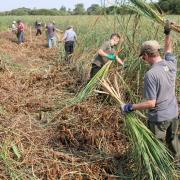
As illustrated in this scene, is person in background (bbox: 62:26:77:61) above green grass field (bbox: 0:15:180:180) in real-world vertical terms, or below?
above

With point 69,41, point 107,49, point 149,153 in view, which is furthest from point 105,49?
point 69,41

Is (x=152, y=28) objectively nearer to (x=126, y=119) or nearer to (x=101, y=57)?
(x=101, y=57)

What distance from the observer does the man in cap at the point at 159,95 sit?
3.96 metres

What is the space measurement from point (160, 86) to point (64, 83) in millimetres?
5129

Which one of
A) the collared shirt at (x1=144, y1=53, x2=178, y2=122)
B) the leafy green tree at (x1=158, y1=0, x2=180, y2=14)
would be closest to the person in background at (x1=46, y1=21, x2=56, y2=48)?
the leafy green tree at (x1=158, y1=0, x2=180, y2=14)

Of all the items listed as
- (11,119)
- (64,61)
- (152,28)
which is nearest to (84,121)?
(11,119)

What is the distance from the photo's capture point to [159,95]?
4.08 m

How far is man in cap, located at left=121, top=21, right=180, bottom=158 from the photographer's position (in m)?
3.96

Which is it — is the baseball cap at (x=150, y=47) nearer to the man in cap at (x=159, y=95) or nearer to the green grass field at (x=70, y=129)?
the man in cap at (x=159, y=95)

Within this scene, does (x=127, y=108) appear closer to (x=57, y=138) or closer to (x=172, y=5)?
(x=57, y=138)

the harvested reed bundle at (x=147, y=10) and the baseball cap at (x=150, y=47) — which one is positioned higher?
the harvested reed bundle at (x=147, y=10)

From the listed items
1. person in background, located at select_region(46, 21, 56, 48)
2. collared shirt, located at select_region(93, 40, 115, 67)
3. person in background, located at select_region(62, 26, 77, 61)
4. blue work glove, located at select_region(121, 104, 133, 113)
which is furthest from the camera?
person in background, located at select_region(46, 21, 56, 48)

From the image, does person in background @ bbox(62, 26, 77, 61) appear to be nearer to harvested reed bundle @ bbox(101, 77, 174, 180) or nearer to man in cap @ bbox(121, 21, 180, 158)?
man in cap @ bbox(121, 21, 180, 158)

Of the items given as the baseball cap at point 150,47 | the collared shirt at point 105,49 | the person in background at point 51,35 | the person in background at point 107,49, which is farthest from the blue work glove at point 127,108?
the person in background at point 51,35
